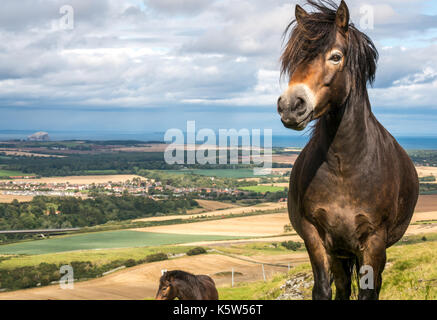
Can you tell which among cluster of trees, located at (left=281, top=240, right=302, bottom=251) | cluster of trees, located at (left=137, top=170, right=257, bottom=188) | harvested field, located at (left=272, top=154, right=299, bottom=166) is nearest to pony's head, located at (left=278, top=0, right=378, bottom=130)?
cluster of trees, located at (left=281, top=240, right=302, bottom=251)

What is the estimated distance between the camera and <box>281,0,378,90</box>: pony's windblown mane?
5.31 m

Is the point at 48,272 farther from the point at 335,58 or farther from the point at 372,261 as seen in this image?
the point at 335,58

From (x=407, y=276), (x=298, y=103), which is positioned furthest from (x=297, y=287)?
(x=298, y=103)

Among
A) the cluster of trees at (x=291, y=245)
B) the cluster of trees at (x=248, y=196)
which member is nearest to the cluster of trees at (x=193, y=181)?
the cluster of trees at (x=248, y=196)

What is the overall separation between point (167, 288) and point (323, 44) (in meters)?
Answer: 9.23

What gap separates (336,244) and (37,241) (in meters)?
54.4

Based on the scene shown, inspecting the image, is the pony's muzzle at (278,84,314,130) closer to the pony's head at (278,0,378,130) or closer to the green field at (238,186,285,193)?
the pony's head at (278,0,378,130)

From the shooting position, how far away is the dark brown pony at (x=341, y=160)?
531 centimetres

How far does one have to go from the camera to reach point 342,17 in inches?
212

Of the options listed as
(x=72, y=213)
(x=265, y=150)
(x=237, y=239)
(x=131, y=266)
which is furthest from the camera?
(x=265, y=150)

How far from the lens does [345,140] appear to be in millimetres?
5590

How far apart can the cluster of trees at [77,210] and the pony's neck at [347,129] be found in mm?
61859
